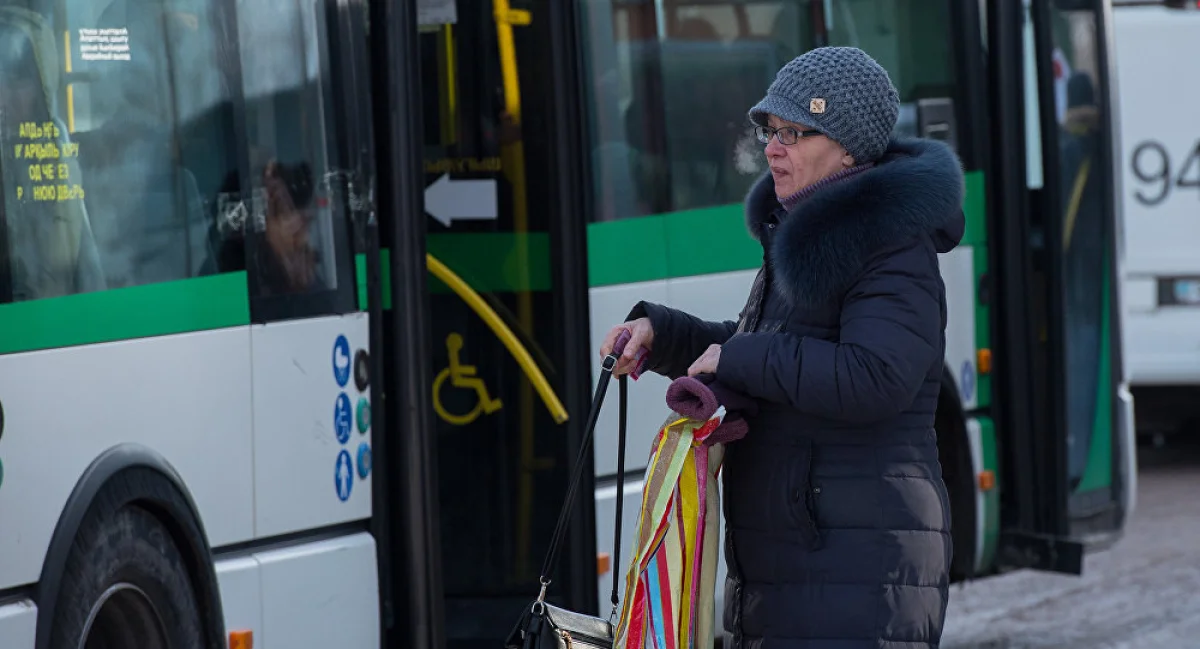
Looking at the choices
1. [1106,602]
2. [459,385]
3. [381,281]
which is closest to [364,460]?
[381,281]

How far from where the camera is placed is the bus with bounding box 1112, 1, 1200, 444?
11.9 m

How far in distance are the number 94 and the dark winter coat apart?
908 centimetres

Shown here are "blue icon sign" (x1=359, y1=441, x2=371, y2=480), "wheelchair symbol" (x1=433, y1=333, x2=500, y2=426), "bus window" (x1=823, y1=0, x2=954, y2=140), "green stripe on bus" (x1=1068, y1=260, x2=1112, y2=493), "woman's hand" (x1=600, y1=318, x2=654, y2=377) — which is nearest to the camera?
"woman's hand" (x1=600, y1=318, x2=654, y2=377)

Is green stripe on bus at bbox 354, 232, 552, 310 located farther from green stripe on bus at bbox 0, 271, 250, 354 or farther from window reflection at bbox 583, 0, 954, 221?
green stripe on bus at bbox 0, 271, 250, 354

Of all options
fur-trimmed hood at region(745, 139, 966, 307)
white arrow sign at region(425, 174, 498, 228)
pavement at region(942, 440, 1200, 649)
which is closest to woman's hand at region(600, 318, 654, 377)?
fur-trimmed hood at region(745, 139, 966, 307)

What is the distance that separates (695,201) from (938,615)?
2.83m

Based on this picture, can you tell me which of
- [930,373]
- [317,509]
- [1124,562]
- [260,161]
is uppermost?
[260,161]

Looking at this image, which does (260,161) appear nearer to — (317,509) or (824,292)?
(317,509)

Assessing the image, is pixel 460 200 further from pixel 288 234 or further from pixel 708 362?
pixel 708 362

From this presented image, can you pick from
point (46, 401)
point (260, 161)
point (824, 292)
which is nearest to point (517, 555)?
point (260, 161)

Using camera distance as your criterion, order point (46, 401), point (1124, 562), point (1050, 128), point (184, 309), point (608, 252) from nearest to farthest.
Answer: point (46, 401) → point (184, 309) → point (608, 252) → point (1050, 128) → point (1124, 562)

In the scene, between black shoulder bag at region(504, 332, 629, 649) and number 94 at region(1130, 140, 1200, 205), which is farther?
number 94 at region(1130, 140, 1200, 205)

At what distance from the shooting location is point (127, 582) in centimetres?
397

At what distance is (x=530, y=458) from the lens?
5684 millimetres
